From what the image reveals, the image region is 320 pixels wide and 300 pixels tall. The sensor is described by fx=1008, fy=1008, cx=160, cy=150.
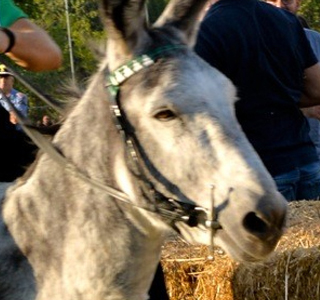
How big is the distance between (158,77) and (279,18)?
8.68 ft

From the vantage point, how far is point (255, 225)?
3525 millimetres

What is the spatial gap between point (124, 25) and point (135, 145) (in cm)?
45

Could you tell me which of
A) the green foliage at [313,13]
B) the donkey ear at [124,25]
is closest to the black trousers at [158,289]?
the donkey ear at [124,25]

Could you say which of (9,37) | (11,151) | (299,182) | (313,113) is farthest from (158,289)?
(313,113)

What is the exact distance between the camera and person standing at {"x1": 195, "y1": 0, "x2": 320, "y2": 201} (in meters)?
5.98

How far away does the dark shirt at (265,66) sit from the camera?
597cm

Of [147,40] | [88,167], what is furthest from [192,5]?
[88,167]

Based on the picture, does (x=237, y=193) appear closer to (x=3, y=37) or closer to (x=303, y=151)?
(x=3, y=37)

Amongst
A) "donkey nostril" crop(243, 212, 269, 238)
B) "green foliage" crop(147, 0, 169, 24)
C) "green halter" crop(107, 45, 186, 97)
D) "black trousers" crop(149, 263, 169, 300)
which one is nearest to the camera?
"donkey nostril" crop(243, 212, 269, 238)

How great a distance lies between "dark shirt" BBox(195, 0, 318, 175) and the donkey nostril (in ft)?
8.08

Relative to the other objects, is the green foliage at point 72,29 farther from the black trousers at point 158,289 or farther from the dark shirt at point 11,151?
the black trousers at point 158,289

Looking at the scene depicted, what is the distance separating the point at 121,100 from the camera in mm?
3848

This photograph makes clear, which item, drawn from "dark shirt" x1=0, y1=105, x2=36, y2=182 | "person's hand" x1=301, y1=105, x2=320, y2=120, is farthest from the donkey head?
"person's hand" x1=301, y1=105, x2=320, y2=120

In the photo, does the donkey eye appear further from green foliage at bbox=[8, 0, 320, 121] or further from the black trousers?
the black trousers
